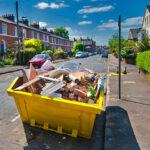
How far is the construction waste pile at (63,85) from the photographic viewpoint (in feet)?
20.0

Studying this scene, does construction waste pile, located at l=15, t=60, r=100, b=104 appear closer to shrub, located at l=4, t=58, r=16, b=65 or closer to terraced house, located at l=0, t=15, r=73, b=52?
shrub, located at l=4, t=58, r=16, b=65

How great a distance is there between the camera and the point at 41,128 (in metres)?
6.73

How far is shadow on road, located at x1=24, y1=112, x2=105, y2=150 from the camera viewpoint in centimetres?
577

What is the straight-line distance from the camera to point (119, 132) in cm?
634

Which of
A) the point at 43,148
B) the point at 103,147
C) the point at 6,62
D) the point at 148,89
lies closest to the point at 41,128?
the point at 43,148

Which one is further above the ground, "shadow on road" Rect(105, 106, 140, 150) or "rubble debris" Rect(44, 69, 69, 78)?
"rubble debris" Rect(44, 69, 69, 78)

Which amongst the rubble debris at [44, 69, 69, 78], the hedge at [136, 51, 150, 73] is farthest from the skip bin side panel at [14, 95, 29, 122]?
the hedge at [136, 51, 150, 73]

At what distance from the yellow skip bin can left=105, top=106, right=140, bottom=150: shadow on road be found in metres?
0.51

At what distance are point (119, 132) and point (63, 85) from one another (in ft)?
5.12

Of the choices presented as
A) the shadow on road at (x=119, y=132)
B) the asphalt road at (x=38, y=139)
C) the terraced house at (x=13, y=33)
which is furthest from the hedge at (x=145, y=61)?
the terraced house at (x=13, y=33)

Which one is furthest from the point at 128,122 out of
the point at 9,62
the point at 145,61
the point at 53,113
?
the point at 9,62

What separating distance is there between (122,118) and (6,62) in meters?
30.9

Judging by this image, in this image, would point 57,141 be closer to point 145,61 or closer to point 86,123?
point 86,123

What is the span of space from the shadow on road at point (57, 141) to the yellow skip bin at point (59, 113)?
16cm
